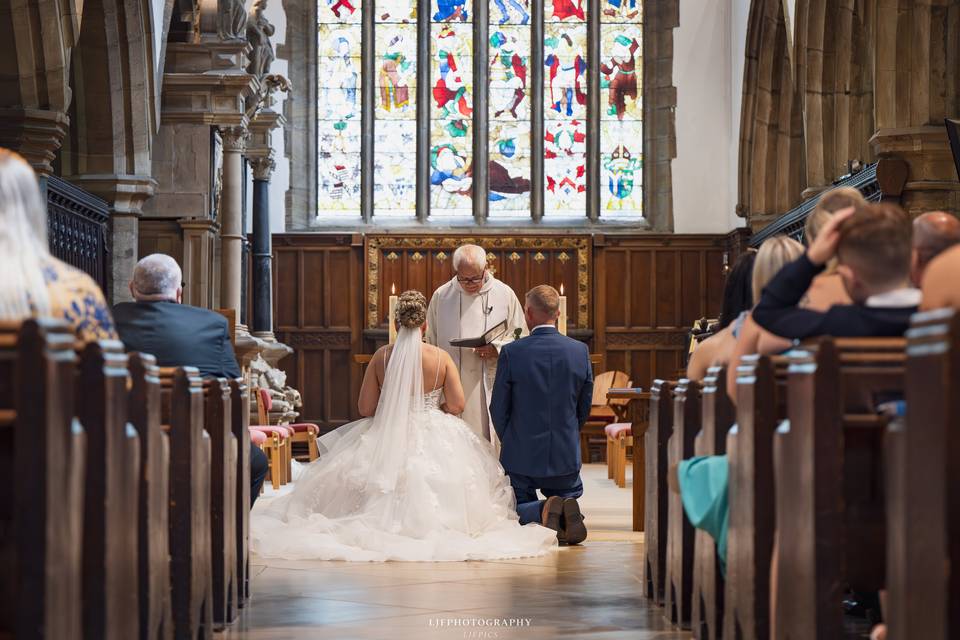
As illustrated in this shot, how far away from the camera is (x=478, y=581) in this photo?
555 cm

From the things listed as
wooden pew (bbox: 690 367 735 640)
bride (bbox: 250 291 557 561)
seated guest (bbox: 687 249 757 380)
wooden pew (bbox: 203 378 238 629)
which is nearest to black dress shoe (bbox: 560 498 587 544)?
bride (bbox: 250 291 557 561)

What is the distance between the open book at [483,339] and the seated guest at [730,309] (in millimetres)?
3141

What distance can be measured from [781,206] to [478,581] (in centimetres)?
1022

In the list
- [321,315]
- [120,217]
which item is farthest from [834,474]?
[321,315]

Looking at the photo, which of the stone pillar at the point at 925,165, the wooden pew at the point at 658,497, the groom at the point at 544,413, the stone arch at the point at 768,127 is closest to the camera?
the wooden pew at the point at 658,497

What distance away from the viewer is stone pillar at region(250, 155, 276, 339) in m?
13.9

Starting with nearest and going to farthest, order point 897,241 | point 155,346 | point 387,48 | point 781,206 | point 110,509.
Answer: point 110,509
point 897,241
point 155,346
point 781,206
point 387,48

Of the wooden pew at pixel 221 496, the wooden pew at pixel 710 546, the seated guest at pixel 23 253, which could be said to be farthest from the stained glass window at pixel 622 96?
the seated guest at pixel 23 253

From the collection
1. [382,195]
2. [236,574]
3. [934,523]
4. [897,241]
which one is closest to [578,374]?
[236,574]

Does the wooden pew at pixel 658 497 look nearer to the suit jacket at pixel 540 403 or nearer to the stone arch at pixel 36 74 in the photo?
the suit jacket at pixel 540 403

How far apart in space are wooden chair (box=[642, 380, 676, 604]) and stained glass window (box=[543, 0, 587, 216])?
11.0 m

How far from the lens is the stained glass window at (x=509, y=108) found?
16.2 meters

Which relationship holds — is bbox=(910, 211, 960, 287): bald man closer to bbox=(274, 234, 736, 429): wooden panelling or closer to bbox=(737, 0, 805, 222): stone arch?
bbox=(737, 0, 805, 222): stone arch

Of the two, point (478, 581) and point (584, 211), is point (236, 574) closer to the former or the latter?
point (478, 581)
